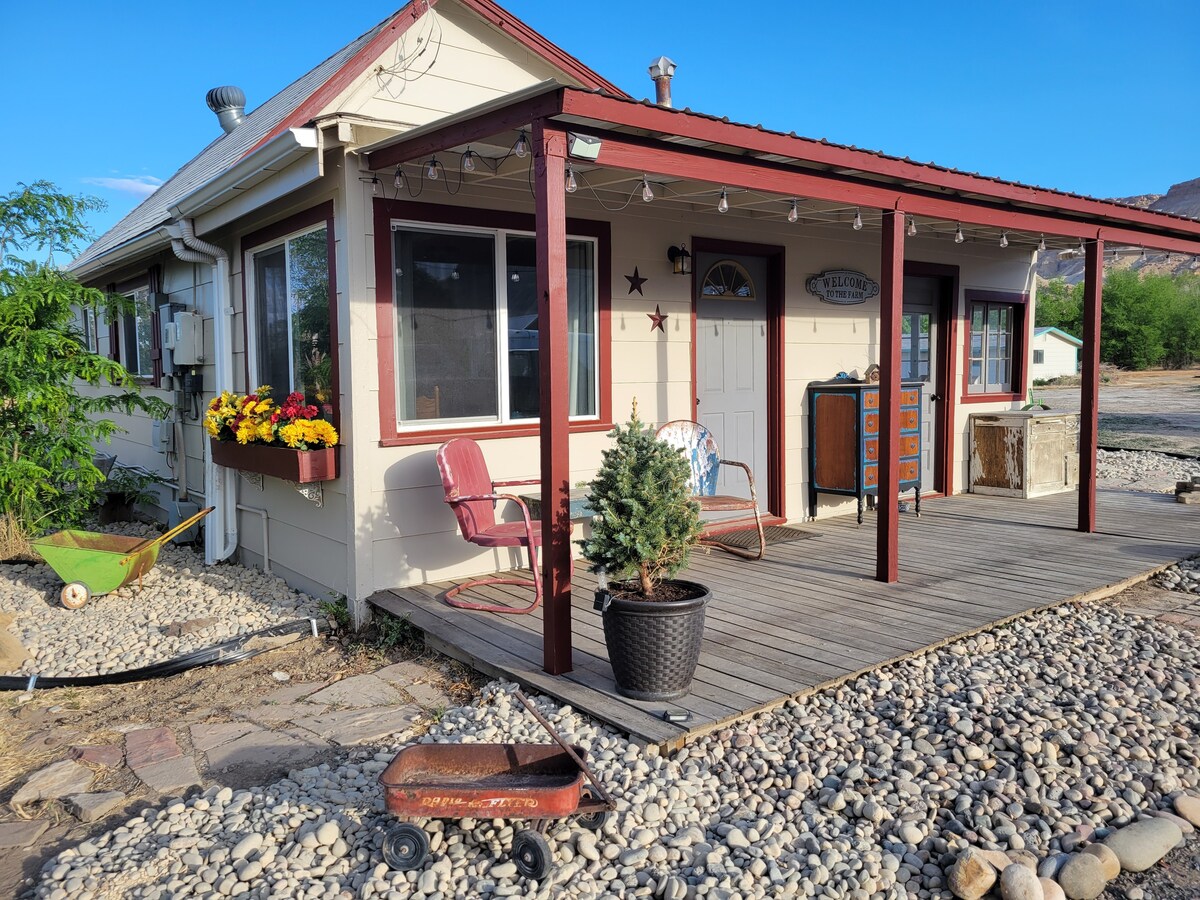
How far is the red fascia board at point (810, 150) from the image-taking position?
11.1 ft

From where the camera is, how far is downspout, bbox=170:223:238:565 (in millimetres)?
5852

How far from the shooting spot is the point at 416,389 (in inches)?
192

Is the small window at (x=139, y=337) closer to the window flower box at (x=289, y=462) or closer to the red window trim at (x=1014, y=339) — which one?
the window flower box at (x=289, y=462)

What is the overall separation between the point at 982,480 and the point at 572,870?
22.2 feet

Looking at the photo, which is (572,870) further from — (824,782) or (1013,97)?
(1013,97)

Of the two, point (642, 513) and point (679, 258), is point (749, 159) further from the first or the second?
point (642, 513)

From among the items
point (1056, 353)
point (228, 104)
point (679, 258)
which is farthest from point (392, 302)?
point (1056, 353)

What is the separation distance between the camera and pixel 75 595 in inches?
205

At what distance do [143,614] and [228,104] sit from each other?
5.95 m

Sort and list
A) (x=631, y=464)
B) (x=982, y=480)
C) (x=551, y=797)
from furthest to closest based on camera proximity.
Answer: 1. (x=982, y=480)
2. (x=631, y=464)
3. (x=551, y=797)

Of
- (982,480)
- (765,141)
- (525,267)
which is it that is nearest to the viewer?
(765,141)

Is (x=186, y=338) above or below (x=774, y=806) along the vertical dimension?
above

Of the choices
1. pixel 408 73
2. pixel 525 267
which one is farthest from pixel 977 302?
pixel 408 73

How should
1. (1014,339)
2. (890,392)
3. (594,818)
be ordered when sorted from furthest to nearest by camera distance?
(1014,339)
(890,392)
(594,818)
